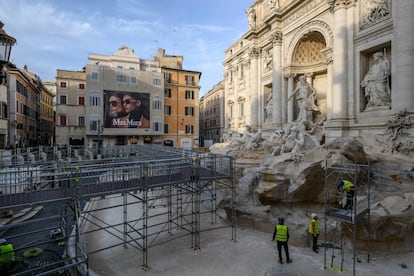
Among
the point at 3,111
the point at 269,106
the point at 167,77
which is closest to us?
the point at 269,106

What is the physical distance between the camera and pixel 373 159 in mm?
11852

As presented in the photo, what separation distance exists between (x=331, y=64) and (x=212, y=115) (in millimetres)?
42794

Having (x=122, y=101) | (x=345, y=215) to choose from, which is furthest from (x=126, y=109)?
(x=345, y=215)

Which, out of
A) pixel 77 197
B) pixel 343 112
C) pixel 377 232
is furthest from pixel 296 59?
pixel 77 197

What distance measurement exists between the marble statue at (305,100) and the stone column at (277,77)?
1935mm

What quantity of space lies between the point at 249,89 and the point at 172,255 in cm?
2400

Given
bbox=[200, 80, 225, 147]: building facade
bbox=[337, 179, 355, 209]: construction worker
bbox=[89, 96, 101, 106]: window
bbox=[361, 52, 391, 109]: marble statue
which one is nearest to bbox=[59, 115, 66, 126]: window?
bbox=[89, 96, 101, 106]: window

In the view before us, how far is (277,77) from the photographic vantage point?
2397 centimetres

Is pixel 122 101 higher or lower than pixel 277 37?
lower

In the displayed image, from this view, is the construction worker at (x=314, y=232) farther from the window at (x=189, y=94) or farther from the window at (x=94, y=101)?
the window at (x=189, y=94)

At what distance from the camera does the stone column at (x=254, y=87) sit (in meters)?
28.0

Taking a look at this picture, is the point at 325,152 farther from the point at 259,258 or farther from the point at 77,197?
the point at 77,197

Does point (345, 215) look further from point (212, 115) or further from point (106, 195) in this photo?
point (212, 115)

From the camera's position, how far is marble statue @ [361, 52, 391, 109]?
15.4 meters
